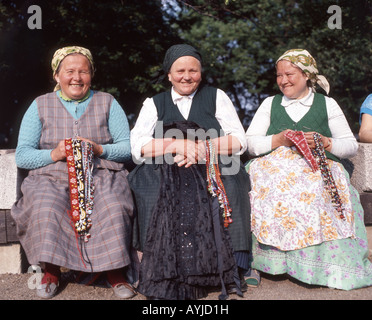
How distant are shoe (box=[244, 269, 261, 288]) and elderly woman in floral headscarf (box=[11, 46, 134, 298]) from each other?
3.02ft

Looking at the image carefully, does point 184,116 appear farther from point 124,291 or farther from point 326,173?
point 124,291

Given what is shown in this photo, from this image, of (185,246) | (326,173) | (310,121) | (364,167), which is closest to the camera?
(185,246)

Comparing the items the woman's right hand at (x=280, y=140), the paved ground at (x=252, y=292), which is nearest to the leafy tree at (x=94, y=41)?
the woman's right hand at (x=280, y=140)

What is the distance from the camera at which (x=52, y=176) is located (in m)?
3.69

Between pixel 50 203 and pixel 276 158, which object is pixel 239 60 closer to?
pixel 276 158

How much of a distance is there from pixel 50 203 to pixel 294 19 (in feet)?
23.0

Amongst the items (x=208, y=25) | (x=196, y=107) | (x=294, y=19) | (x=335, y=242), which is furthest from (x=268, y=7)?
(x=335, y=242)

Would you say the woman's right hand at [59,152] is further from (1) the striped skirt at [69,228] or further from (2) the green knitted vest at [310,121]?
(2) the green knitted vest at [310,121]

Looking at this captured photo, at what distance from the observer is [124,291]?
11.2 feet

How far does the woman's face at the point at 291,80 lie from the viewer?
4.05 metres

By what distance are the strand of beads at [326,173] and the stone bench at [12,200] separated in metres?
0.50

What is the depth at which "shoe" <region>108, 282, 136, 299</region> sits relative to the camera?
11.2 feet

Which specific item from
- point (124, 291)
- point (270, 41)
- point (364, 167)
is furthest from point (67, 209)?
point (270, 41)

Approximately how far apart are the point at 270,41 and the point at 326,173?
261 inches
